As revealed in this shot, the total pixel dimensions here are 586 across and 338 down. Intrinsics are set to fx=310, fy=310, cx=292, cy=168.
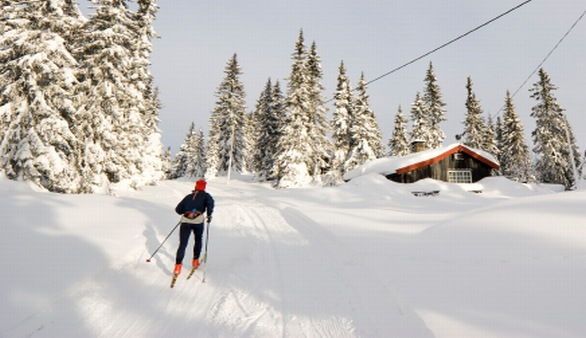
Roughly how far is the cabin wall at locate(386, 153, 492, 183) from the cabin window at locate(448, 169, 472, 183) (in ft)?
1.24

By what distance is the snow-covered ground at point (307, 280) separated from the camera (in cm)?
394

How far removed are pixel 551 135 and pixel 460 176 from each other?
2100 cm

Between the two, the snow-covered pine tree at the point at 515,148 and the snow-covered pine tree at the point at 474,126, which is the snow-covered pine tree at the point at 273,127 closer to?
the snow-covered pine tree at the point at 474,126

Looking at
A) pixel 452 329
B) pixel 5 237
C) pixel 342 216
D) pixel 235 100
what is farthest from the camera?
pixel 235 100

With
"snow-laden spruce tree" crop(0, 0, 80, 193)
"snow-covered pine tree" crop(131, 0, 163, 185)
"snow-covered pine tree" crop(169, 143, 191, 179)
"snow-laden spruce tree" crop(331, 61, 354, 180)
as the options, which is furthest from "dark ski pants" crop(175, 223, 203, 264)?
"snow-covered pine tree" crop(169, 143, 191, 179)

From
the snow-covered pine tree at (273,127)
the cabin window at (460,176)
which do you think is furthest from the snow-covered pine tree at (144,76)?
the cabin window at (460,176)

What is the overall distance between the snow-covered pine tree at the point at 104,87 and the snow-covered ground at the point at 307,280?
920cm

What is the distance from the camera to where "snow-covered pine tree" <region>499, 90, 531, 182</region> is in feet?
149

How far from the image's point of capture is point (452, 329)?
3.79 metres

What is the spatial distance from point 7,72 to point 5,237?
39.7 ft

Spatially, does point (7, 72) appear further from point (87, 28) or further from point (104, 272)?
point (104, 272)

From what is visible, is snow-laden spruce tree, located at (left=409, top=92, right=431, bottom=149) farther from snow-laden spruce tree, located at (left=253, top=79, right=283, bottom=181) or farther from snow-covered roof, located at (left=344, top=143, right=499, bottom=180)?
snow-laden spruce tree, located at (left=253, top=79, right=283, bottom=181)

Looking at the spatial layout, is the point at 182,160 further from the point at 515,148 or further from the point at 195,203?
the point at 195,203

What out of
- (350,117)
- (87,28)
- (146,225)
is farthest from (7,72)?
(350,117)
